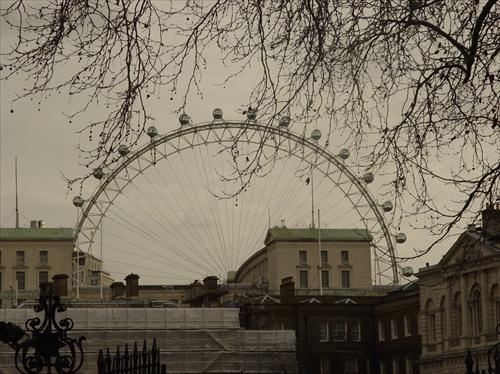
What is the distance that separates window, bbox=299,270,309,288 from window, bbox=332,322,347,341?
31.2m

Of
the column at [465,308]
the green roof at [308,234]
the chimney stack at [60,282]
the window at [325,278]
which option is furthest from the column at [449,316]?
the window at [325,278]

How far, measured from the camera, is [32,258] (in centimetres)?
13338

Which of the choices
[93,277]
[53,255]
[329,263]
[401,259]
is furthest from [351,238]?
[401,259]

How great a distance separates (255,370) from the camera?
77875 millimetres

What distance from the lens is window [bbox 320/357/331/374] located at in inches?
3821

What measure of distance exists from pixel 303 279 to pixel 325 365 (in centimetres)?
3549

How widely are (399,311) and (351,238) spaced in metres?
41.0

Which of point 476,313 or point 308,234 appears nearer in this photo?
point 476,313

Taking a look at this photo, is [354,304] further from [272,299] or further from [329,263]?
[329,263]

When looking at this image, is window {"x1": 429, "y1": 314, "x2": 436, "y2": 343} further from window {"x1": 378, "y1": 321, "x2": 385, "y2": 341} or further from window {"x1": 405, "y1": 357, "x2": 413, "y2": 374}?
window {"x1": 378, "y1": 321, "x2": 385, "y2": 341}

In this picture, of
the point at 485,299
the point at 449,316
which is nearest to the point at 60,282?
the point at 449,316

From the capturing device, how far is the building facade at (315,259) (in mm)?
130875

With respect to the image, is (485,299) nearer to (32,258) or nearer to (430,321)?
(430,321)

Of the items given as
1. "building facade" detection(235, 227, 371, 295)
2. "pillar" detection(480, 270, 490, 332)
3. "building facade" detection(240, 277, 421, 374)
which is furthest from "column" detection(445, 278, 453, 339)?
"building facade" detection(235, 227, 371, 295)
